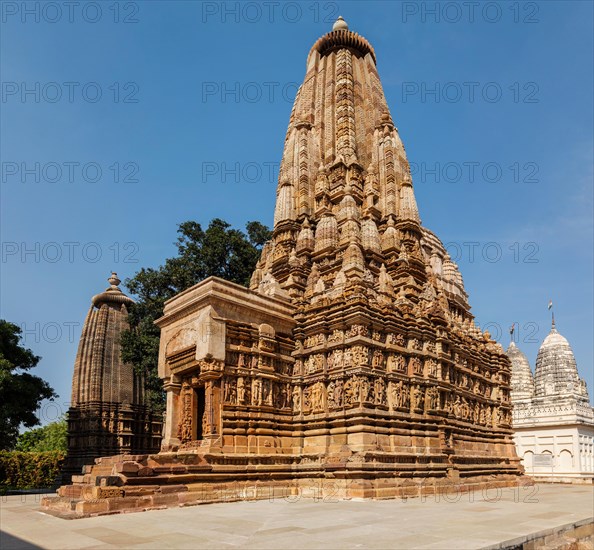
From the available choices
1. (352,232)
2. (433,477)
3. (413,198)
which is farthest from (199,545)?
(413,198)

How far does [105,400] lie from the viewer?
3541 cm

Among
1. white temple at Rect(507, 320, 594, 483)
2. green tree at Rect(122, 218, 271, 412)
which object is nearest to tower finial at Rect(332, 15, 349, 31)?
green tree at Rect(122, 218, 271, 412)

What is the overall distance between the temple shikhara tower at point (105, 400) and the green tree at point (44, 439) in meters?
30.3

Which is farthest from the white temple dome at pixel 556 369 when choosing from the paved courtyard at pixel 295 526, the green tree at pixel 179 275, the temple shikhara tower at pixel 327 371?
the paved courtyard at pixel 295 526

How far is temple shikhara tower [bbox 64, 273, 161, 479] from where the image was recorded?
34.6 metres

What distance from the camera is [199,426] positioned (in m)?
18.2

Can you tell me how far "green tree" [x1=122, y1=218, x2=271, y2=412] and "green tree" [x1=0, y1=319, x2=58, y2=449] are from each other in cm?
501

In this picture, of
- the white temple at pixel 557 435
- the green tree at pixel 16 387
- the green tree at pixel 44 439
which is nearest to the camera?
the green tree at pixel 16 387

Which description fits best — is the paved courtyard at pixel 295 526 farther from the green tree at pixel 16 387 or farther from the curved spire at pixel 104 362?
the curved spire at pixel 104 362

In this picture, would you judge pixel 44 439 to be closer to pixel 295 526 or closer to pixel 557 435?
pixel 557 435

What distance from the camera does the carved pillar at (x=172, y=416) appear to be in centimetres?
1766

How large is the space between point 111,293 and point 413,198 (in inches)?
935

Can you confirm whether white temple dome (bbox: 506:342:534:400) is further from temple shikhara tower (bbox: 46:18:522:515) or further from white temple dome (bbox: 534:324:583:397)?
temple shikhara tower (bbox: 46:18:522:515)

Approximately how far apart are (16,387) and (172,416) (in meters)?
11.7
